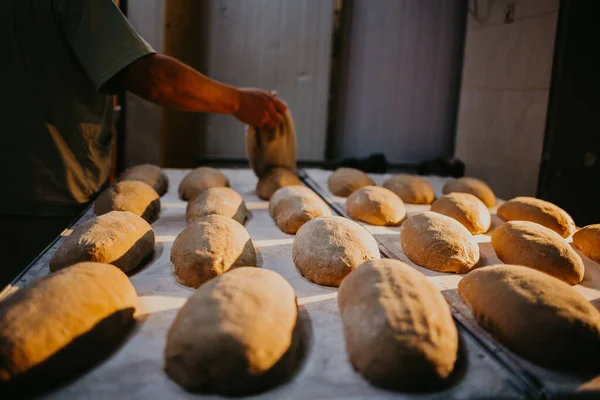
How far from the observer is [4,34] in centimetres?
179

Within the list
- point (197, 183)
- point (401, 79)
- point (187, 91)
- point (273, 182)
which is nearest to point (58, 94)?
point (187, 91)

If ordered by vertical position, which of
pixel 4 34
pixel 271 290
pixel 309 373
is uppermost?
pixel 4 34

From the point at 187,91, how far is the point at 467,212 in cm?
125

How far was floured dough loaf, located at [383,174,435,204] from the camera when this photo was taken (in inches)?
92.5

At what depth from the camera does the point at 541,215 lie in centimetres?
189

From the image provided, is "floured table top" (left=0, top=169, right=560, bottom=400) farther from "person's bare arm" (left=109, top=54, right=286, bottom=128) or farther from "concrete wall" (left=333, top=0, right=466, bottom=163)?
"concrete wall" (left=333, top=0, right=466, bottom=163)

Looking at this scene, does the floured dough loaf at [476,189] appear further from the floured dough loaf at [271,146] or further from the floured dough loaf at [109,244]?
the floured dough loaf at [109,244]

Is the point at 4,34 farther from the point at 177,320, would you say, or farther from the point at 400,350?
the point at 400,350

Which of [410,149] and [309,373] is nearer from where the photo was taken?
[309,373]

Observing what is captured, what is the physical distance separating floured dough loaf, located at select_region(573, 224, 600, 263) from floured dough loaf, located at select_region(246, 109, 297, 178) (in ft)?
4.72

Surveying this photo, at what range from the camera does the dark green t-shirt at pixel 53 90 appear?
1.73 m

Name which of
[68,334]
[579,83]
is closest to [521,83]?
[579,83]

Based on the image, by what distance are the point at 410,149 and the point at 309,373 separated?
3.46 meters

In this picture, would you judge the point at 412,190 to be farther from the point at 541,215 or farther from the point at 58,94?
the point at 58,94
